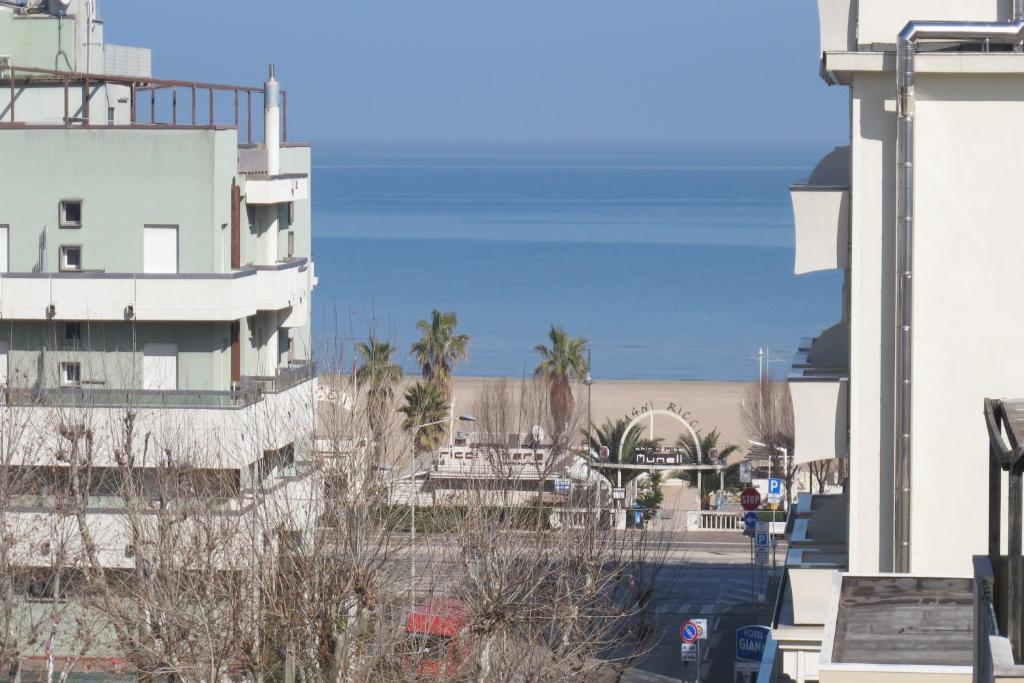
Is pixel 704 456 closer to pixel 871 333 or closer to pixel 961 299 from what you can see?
pixel 871 333

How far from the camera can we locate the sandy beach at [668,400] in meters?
82.0

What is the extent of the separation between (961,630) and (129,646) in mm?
11832

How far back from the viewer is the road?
119 feet

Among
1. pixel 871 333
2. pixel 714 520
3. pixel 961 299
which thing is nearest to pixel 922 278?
pixel 961 299

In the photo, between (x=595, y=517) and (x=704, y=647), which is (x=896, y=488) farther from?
(x=704, y=647)

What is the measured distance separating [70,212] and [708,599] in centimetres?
1913

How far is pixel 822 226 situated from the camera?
77.2 feet

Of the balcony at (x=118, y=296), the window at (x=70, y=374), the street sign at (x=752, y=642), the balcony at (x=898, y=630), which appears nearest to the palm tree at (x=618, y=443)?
the balcony at (x=118, y=296)

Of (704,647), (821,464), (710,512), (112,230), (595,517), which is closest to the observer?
(595,517)

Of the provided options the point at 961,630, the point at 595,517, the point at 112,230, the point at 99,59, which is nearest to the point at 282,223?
the point at 112,230

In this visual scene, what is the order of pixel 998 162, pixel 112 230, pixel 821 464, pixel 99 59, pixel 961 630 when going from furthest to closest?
pixel 821 464, pixel 99 59, pixel 112 230, pixel 998 162, pixel 961 630

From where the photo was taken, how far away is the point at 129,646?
23.6 m

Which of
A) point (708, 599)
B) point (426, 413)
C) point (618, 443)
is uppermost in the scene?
point (426, 413)

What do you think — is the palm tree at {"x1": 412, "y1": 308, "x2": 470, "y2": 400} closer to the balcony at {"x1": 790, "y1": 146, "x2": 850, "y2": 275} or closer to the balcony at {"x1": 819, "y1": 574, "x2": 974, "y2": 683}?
the balcony at {"x1": 790, "y1": 146, "x2": 850, "y2": 275}
